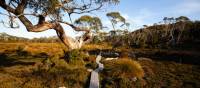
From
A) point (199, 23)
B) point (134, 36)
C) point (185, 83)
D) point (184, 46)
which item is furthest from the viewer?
point (134, 36)

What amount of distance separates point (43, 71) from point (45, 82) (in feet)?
15.2

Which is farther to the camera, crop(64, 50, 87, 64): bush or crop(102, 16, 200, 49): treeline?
crop(102, 16, 200, 49): treeline

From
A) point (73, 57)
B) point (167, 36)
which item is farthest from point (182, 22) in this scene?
point (73, 57)

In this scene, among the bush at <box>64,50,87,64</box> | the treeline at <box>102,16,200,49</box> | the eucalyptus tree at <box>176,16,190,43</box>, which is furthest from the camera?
the eucalyptus tree at <box>176,16,190,43</box>

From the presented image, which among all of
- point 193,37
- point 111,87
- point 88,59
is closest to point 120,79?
point 111,87

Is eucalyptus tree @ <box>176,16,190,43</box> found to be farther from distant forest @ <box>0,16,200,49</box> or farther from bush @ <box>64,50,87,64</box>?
bush @ <box>64,50,87,64</box>

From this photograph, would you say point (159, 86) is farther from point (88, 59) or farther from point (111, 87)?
point (88, 59)

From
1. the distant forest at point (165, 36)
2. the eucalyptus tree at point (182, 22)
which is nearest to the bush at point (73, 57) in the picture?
the distant forest at point (165, 36)

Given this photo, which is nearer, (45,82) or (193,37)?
(45,82)

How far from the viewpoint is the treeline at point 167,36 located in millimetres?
77062

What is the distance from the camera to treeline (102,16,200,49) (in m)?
77.1

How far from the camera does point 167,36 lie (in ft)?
286

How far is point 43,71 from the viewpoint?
2194 cm

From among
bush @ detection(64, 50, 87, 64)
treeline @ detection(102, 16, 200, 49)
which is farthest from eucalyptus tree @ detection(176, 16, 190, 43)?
bush @ detection(64, 50, 87, 64)
